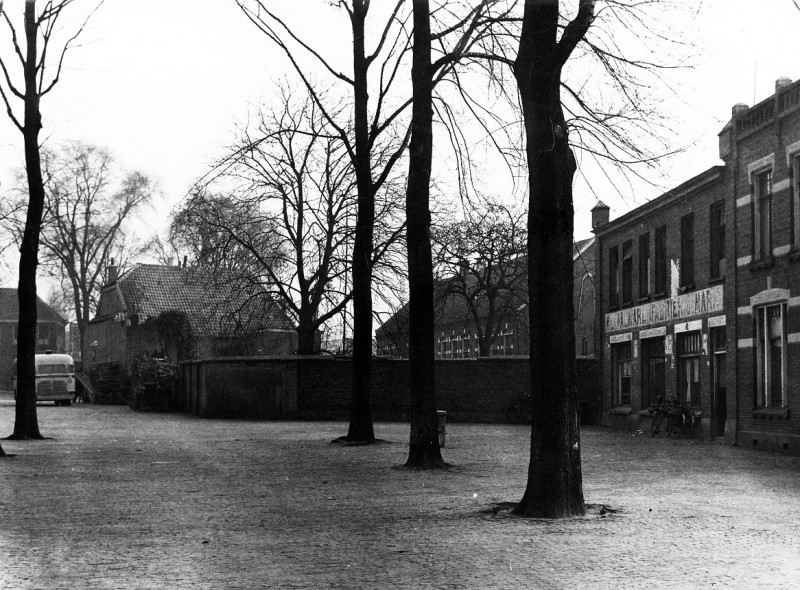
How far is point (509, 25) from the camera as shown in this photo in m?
16.0

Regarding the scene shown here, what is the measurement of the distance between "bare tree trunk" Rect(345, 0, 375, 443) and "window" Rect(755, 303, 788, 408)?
921 centimetres

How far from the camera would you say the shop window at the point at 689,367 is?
30219mm

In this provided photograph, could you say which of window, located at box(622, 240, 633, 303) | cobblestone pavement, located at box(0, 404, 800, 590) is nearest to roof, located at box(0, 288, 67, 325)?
window, located at box(622, 240, 633, 303)

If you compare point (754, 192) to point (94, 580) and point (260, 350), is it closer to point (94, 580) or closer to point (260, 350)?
point (94, 580)

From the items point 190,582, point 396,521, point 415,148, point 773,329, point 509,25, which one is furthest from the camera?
point 773,329

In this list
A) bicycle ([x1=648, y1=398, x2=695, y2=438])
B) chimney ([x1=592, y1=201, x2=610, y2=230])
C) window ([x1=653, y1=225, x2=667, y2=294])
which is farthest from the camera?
chimney ([x1=592, y1=201, x2=610, y2=230])

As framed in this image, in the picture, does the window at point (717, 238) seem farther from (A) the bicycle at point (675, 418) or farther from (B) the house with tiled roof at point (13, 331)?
(B) the house with tiled roof at point (13, 331)

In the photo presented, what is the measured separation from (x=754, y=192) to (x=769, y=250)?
5.16 feet

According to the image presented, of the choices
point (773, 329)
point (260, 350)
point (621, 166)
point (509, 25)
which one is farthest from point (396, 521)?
point (260, 350)

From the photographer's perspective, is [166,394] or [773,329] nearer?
[773,329]

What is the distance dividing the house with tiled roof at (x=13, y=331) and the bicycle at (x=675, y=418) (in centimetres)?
7726

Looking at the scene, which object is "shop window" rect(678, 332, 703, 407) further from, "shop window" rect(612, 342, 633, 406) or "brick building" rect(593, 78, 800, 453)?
"shop window" rect(612, 342, 633, 406)

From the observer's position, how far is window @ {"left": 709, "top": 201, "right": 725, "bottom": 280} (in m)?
28.6

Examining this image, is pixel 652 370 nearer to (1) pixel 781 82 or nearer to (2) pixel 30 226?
(1) pixel 781 82
